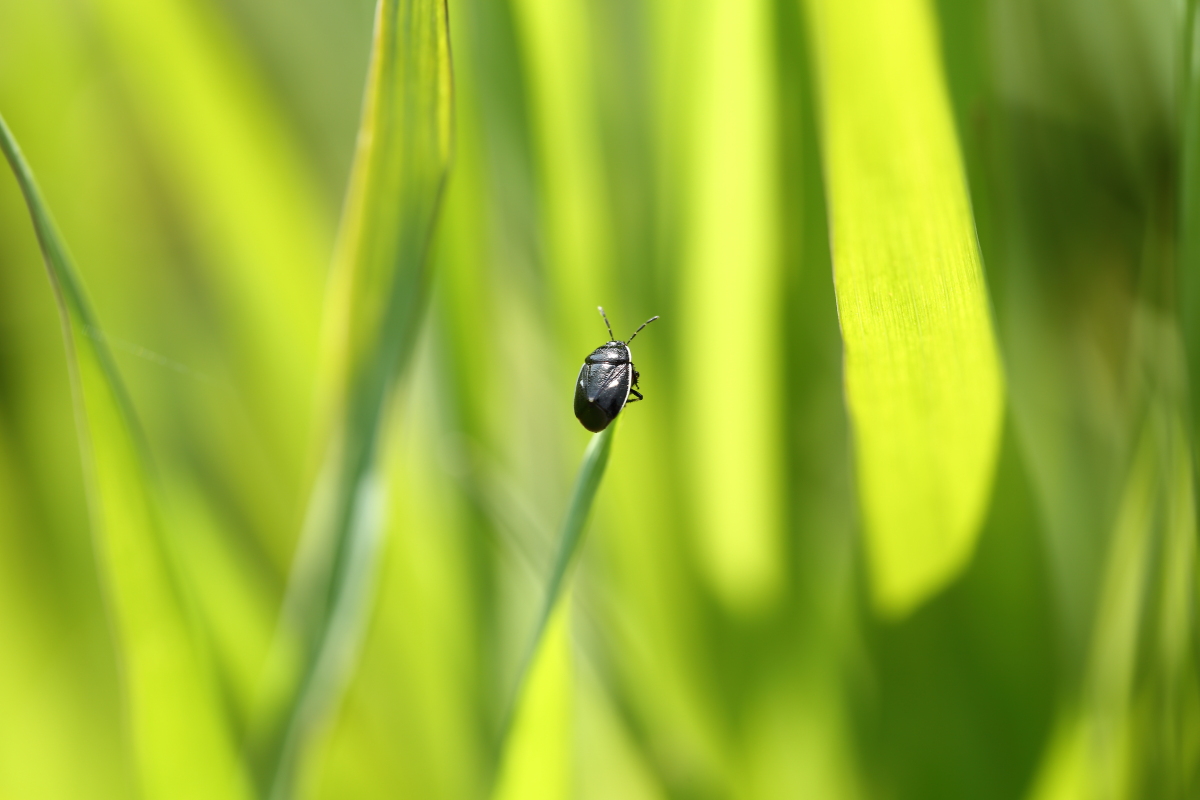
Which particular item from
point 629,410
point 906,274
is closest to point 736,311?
point 629,410

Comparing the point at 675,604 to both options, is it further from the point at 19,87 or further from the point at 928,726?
the point at 19,87

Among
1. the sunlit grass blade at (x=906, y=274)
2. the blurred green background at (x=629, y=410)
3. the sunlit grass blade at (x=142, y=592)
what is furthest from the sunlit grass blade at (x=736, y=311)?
the sunlit grass blade at (x=142, y=592)

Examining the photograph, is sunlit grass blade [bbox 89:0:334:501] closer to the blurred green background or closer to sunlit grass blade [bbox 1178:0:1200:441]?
the blurred green background

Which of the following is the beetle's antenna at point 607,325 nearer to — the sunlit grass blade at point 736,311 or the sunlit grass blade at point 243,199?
the sunlit grass blade at point 736,311

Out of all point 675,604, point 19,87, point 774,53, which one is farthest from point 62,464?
point 774,53

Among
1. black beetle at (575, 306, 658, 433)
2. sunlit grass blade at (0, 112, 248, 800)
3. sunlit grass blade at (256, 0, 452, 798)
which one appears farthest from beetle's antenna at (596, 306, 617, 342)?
sunlit grass blade at (0, 112, 248, 800)

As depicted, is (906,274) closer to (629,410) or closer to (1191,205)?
(1191,205)
